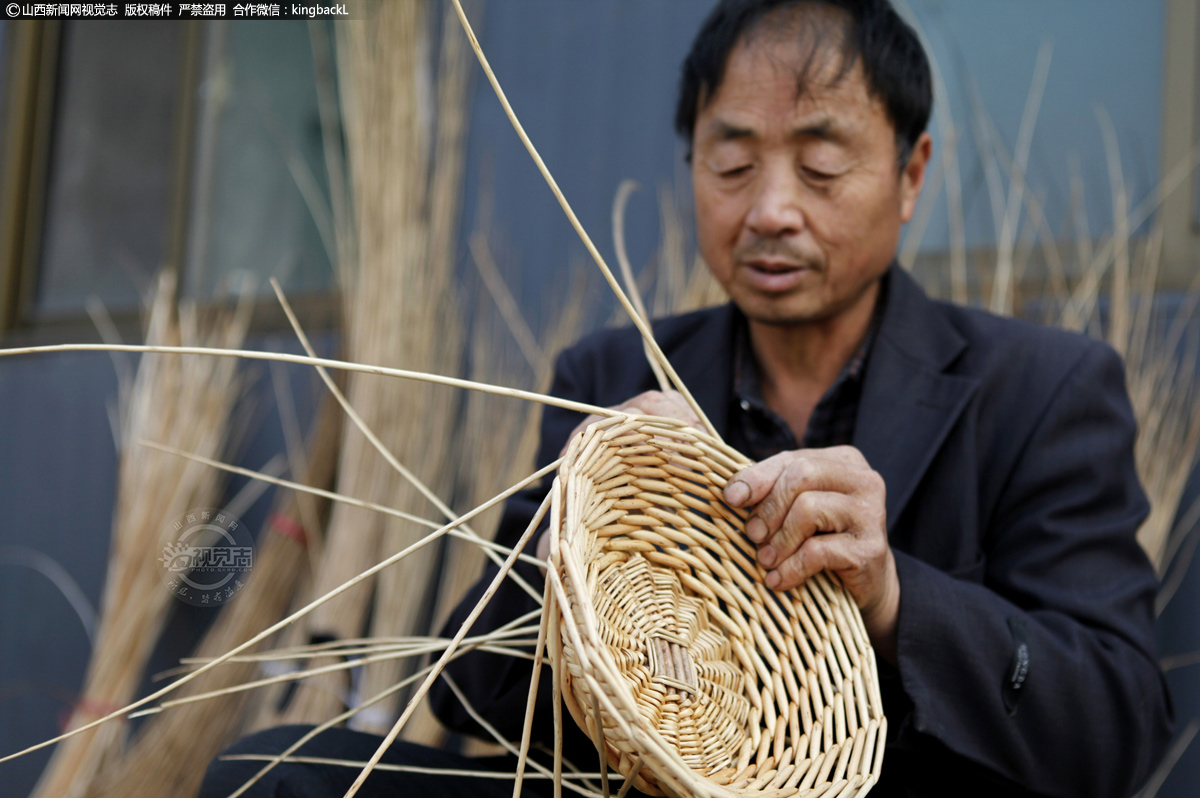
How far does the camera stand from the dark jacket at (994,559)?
0.85 m

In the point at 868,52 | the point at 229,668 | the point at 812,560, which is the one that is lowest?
the point at 229,668

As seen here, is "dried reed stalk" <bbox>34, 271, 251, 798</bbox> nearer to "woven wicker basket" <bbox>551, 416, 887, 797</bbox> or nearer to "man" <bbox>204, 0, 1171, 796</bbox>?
"man" <bbox>204, 0, 1171, 796</bbox>

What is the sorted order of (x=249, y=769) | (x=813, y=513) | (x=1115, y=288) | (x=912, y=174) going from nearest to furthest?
(x=813, y=513), (x=249, y=769), (x=912, y=174), (x=1115, y=288)

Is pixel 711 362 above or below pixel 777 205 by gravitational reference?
below

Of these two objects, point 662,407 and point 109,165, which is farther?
point 109,165

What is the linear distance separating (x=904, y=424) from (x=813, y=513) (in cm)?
45

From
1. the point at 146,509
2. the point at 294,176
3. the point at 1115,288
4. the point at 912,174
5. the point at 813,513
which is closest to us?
the point at 813,513

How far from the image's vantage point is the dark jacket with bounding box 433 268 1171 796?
0.85 meters

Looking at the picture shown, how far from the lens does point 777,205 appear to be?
1.08 m

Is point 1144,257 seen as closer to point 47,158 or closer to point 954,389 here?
point 954,389

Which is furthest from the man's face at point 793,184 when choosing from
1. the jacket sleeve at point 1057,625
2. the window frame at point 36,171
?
the window frame at point 36,171

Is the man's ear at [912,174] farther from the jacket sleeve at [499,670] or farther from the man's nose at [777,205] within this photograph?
the jacket sleeve at [499,670]
